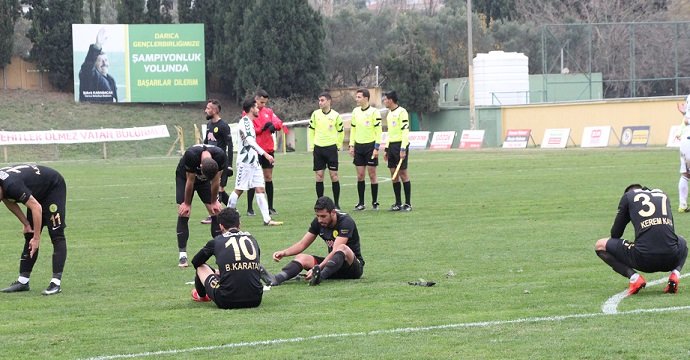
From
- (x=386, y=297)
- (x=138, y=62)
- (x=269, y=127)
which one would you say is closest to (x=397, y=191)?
(x=269, y=127)

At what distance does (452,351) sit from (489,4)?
8135 cm

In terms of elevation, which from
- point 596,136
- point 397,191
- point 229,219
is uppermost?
point 229,219

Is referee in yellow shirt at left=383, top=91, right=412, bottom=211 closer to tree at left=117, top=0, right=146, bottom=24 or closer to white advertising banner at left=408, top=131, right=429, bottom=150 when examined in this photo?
white advertising banner at left=408, top=131, right=429, bottom=150

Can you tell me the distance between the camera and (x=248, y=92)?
66.3 m

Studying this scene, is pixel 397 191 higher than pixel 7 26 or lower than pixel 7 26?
lower

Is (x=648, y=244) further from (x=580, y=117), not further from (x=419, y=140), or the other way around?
(x=419, y=140)

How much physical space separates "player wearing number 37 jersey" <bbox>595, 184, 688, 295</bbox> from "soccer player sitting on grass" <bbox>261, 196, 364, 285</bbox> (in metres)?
2.81

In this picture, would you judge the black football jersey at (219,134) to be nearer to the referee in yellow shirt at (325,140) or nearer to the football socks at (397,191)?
the referee in yellow shirt at (325,140)

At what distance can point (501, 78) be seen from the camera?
63938 mm

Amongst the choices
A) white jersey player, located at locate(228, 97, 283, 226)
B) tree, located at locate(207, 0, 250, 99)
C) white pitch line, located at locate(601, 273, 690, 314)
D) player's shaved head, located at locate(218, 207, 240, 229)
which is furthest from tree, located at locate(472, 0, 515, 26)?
player's shaved head, located at locate(218, 207, 240, 229)

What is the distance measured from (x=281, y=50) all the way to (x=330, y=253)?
183 feet

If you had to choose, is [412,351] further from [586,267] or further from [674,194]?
[674,194]

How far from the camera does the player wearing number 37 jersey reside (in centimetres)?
1134

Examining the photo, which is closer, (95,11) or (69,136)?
(69,136)
